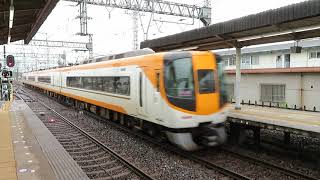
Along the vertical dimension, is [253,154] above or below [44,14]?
below

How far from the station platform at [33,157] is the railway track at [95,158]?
555 millimetres

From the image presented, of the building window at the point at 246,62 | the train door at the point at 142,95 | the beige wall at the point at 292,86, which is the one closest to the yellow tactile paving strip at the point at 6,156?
the train door at the point at 142,95

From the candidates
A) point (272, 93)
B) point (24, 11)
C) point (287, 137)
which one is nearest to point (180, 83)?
point (287, 137)

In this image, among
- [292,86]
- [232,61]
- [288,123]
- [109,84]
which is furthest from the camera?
[232,61]

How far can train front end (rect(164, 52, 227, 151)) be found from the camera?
8.92 m

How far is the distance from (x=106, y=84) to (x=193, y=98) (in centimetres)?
641

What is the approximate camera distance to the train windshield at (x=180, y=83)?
8.93 meters

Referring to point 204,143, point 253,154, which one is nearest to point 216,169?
point 204,143

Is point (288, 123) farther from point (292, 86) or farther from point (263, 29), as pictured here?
point (292, 86)

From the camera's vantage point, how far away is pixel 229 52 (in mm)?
29547

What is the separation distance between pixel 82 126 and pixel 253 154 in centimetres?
764

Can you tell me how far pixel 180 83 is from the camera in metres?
9.02

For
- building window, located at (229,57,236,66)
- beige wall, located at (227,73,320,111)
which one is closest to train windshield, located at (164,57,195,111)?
beige wall, located at (227,73,320,111)

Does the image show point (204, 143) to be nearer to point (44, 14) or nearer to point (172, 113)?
point (172, 113)
